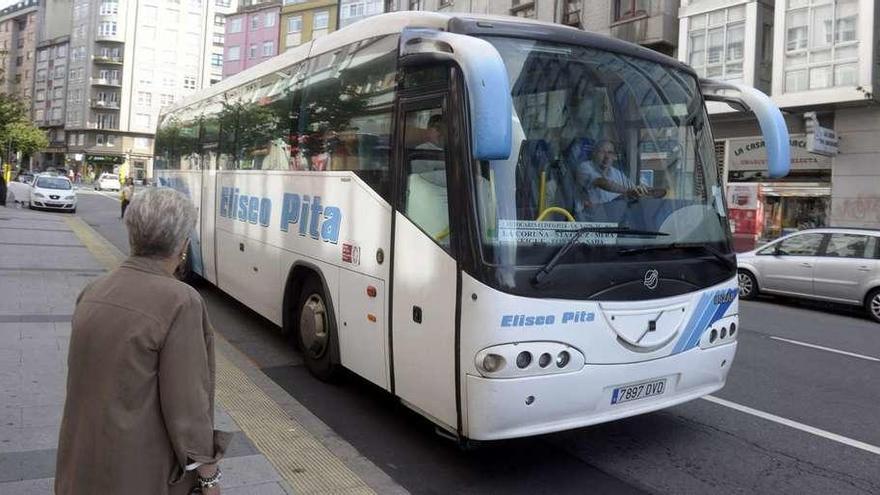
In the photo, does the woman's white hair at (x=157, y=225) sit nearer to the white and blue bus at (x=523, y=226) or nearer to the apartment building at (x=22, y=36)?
the white and blue bus at (x=523, y=226)

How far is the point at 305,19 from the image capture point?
67062mm

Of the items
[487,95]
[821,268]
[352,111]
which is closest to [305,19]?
[821,268]

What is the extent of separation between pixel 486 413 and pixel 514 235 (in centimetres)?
102

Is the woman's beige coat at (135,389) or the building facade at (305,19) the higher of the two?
the building facade at (305,19)

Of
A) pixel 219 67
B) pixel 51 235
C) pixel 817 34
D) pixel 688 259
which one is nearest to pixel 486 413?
pixel 688 259

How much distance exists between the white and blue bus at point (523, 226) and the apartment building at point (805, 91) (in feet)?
56.9

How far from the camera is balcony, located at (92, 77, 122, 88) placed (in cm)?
8681

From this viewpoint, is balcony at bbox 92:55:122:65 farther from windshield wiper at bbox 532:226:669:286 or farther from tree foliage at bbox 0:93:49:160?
windshield wiper at bbox 532:226:669:286

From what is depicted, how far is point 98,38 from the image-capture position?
86312 millimetres

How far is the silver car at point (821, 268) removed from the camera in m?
12.4

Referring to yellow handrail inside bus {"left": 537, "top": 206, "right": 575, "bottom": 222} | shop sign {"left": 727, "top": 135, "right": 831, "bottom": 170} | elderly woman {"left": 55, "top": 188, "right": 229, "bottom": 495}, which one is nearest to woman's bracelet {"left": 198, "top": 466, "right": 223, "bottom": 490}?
elderly woman {"left": 55, "top": 188, "right": 229, "bottom": 495}

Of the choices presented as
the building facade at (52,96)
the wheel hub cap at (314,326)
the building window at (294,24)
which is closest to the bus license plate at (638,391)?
the wheel hub cap at (314,326)

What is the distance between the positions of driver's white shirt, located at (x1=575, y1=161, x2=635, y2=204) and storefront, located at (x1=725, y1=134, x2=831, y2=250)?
19.0 m

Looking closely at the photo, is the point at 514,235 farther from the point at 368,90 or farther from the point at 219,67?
the point at 219,67
